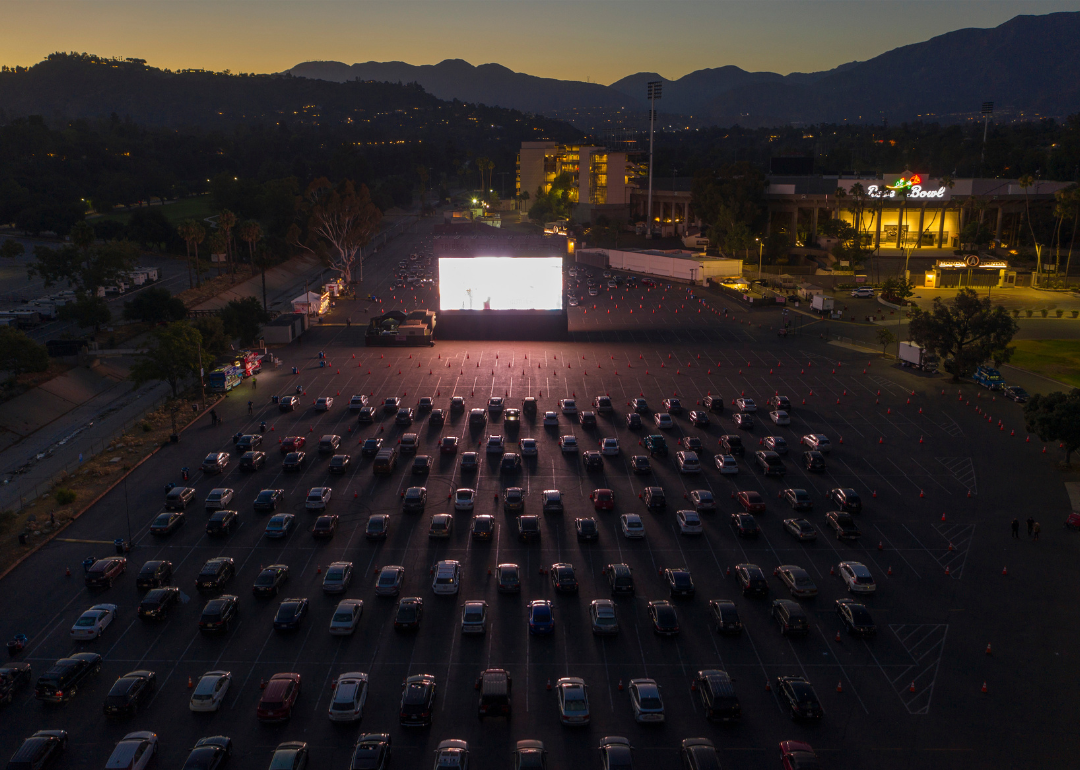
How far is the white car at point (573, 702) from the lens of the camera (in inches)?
907

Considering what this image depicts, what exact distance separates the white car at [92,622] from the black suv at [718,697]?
21583 millimetres

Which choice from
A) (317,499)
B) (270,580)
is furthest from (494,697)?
(317,499)

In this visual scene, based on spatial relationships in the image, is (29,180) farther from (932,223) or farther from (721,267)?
(932,223)

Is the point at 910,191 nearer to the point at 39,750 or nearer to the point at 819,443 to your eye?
the point at 819,443

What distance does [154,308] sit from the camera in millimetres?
78812

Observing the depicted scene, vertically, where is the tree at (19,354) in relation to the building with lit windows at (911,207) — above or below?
below

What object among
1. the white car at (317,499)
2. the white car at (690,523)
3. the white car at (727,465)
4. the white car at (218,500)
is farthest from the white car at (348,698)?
the white car at (727,465)

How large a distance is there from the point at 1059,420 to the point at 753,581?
23.5 metres

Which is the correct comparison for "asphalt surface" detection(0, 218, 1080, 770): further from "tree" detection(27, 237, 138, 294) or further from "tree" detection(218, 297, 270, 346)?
"tree" detection(27, 237, 138, 294)

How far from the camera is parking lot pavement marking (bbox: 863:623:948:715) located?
80.7 feet

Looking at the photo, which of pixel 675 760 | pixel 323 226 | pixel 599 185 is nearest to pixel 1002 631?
pixel 675 760

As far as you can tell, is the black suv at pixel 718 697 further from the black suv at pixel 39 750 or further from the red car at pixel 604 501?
the black suv at pixel 39 750

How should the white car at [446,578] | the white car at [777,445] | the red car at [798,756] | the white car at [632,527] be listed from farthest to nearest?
the white car at [777,445]
the white car at [632,527]
the white car at [446,578]
the red car at [798,756]

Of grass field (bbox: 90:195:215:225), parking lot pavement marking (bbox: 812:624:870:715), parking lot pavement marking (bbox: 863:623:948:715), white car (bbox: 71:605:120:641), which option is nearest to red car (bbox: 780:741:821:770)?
parking lot pavement marking (bbox: 812:624:870:715)
